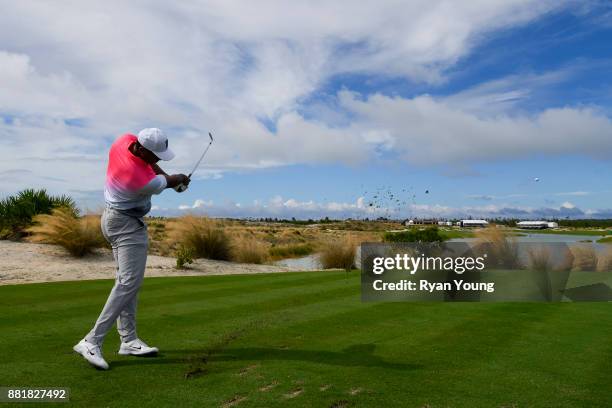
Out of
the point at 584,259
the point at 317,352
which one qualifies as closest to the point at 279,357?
the point at 317,352

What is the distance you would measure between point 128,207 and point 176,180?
1.98 ft

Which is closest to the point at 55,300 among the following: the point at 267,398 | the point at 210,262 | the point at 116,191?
the point at 116,191

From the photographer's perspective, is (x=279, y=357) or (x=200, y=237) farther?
(x=200, y=237)

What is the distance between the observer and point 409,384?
574 centimetres

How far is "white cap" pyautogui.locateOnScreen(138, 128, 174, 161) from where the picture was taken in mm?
6121

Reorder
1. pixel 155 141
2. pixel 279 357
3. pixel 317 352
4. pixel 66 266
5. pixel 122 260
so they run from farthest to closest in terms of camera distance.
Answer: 1. pixel 66 266
2. pixel 317 352
3. pixel 279 357
4. pixel 122 260
5. pixel 155 141

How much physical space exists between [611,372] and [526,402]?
1.82 m

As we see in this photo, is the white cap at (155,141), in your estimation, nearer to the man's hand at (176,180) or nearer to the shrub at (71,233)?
the man's hand at (176,180)

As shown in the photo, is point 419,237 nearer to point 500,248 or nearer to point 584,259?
point 500,248

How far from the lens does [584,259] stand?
19.7 meters

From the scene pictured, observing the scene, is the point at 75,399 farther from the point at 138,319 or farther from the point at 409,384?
the point at 138,319

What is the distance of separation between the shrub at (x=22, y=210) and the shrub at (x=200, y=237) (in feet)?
13.1

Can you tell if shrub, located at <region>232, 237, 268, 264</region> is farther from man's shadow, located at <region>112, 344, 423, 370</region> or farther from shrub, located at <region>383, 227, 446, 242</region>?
man's shadow, located at <region>112, 344, 423, 370</region>

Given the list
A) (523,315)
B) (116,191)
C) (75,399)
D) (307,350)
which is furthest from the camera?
(523,315)
